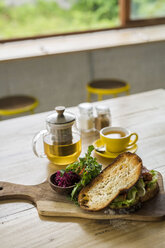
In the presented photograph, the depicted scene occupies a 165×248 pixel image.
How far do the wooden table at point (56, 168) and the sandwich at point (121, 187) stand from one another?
5 centimetres

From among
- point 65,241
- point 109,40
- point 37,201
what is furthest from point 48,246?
point 109,40

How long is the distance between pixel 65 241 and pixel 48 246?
0.05 metres

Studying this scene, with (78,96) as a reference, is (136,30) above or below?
above

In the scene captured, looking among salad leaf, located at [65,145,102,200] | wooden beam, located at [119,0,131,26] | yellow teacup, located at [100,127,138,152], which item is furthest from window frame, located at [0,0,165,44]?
salad leaf, located at [65,145,102,200]

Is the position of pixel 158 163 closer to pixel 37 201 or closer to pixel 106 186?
pixel 106 186

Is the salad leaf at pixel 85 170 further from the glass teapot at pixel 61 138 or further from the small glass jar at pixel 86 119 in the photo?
the small glass jar at pixel 86 119

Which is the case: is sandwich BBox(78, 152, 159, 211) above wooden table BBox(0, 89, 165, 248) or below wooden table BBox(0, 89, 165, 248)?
above

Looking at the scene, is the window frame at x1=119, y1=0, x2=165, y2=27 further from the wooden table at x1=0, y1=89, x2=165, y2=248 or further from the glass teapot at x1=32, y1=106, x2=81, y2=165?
the glass teapot at x1=32, y1=106, x2=81, y2=165

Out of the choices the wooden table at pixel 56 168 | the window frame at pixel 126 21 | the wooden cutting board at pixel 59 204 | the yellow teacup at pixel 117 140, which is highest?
the window frame at pixel 126 21

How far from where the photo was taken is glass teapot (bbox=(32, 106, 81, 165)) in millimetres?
1122

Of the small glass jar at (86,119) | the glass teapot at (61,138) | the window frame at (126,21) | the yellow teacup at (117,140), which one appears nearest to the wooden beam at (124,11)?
the window frame at (126,21)

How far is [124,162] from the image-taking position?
3.41 feet

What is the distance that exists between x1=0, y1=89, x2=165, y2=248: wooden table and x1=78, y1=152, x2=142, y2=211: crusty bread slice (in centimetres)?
6

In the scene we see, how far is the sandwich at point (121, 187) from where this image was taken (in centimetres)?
90
